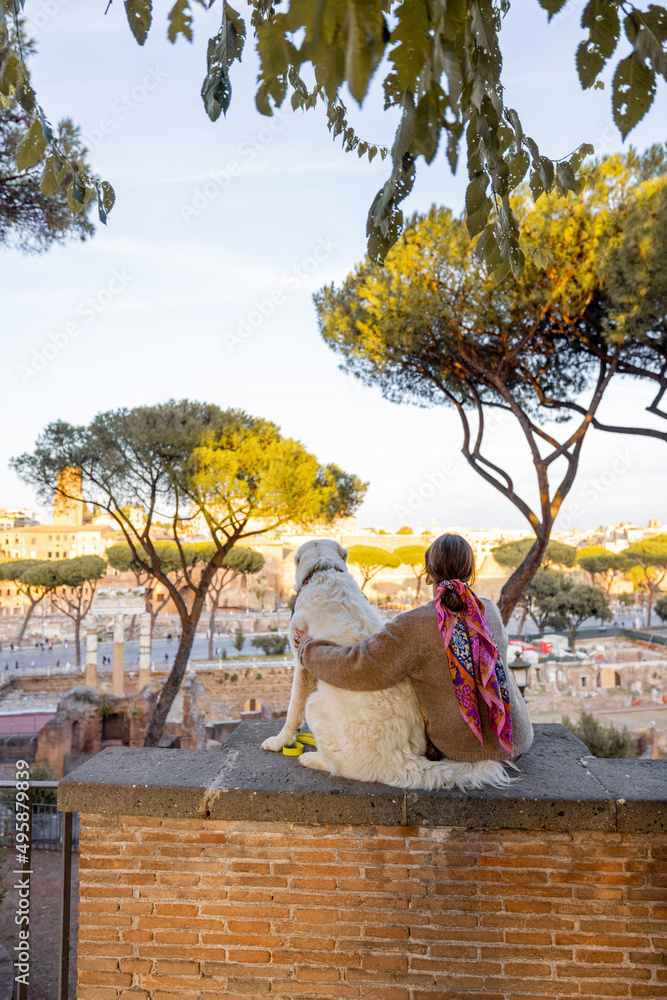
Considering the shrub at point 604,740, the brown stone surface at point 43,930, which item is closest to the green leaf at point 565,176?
the brown stone surface at point 43,930

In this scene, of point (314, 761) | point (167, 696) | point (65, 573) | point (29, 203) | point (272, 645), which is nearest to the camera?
point (314, 761)

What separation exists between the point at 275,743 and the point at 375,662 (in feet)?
2.03

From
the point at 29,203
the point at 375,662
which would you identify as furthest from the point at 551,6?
the point at 29,203

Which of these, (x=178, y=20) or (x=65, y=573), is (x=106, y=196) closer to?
(x=178, y=20)

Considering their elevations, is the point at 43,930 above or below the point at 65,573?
below

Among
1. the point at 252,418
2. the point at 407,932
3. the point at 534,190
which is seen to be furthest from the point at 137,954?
the point at 252,418

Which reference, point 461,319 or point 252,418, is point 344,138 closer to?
point 461,319

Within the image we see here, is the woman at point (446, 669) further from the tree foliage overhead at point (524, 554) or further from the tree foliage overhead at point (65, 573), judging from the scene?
the tree foliage overhead at point (524, 554)

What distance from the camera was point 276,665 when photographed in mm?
18844

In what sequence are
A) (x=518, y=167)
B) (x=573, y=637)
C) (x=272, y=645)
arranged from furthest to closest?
(x=573, y=637) < (x=272, y=645) < (x=518, y=167)

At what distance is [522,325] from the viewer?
6785mm

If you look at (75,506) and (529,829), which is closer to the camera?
(529,829)

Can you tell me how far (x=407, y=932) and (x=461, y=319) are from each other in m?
6.06

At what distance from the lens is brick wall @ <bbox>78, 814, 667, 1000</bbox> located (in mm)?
1685
